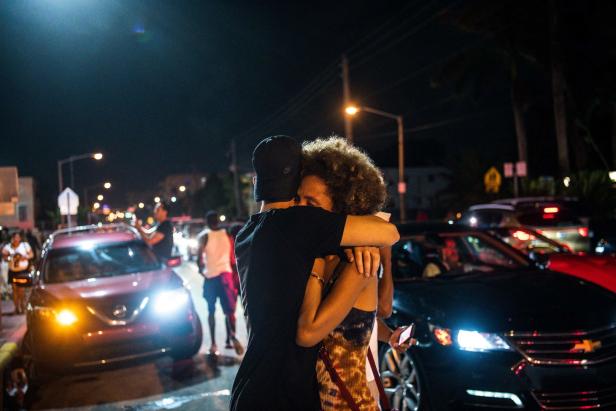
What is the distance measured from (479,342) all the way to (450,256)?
3.06 metres

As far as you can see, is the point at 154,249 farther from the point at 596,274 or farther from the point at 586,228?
the point at 586,228

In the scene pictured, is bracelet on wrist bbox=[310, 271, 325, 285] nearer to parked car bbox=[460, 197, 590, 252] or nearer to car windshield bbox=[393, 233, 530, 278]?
car windshield bbox=[393, 233, 530, 278]

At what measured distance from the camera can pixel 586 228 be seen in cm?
1232

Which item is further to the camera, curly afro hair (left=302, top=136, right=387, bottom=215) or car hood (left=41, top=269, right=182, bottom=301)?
car hood (left=41, top=269, right=182, bottom=301)

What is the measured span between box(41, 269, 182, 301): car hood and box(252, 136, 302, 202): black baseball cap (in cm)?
494

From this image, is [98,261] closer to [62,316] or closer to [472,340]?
[62,316]

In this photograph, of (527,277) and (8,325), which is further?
(8,325)

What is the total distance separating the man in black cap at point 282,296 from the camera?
206cm

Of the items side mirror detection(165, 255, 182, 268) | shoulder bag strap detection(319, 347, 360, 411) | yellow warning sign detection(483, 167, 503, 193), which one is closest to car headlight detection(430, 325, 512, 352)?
shoulder bag strap detection(319, 347, 360, 411)

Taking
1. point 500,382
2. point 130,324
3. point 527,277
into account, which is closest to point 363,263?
point 500,382

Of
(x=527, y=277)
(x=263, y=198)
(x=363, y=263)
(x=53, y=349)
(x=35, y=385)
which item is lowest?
(x=35, y=385)

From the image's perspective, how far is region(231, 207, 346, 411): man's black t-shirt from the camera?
2.06 metres

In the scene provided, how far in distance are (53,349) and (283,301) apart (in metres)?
A: 5.15

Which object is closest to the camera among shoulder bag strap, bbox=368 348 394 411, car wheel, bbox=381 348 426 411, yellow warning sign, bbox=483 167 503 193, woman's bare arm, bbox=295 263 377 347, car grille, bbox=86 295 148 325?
woman's bare arm, bbox=295 263 377 347
